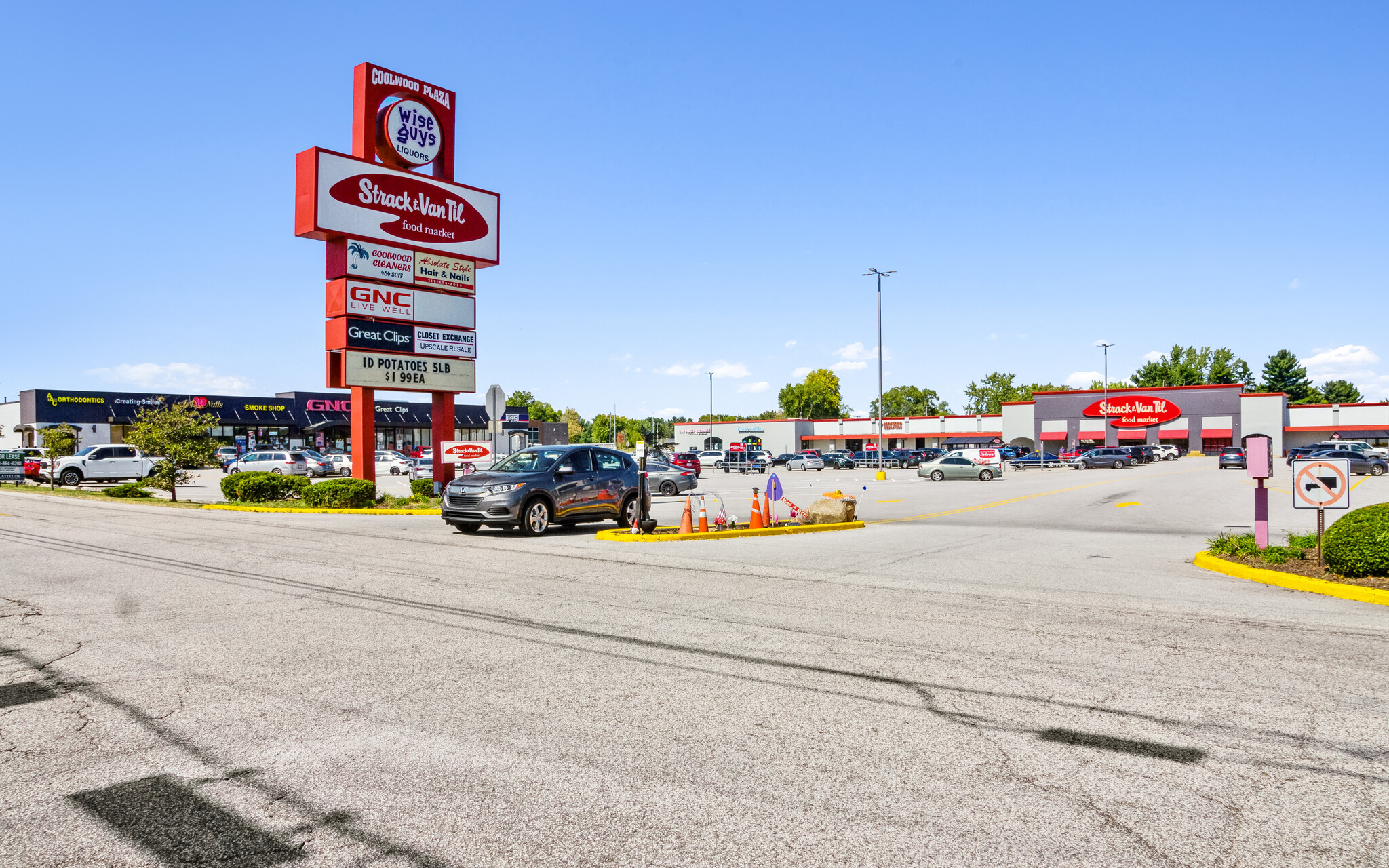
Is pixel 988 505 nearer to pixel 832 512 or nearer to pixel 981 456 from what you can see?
pixel 832 512

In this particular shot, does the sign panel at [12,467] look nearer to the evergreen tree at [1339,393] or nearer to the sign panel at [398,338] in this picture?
the sign panel at [398,338]

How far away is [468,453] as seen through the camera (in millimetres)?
23359

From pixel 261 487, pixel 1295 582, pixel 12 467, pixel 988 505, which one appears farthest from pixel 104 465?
pixel 1295 582

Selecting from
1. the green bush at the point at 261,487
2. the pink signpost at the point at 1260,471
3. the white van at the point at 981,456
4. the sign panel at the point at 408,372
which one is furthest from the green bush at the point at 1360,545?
the white van at the point at 981,456

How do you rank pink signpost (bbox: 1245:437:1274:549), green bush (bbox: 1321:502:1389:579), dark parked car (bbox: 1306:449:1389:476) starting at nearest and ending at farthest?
1. green bush (bbox: 1321:502:1389:579)
2. pink signpost (bbox: 1245:437:1274:549)
3. dark parked car (bbox: 1306:449:1389:476)

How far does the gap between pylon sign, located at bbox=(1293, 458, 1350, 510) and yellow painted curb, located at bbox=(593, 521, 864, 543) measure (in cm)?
818

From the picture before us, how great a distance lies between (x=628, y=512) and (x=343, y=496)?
1027cm

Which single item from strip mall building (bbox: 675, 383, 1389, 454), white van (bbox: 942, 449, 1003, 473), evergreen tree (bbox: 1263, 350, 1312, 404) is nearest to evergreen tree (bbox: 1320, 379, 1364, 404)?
evergreen tree (bbox: 1263, 350, 1312, 404)

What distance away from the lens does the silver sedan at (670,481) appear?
3247cm

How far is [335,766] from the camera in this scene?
417cm

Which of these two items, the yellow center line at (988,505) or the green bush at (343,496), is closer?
the yellow center line at (988,505)

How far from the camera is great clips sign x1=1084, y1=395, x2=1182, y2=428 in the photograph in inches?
3000

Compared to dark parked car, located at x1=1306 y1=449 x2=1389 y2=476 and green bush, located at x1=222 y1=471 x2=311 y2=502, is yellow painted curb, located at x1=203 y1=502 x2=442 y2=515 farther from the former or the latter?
Answer: dark parked car, located at x1=1306 y1=449 x2=1389 y2=476

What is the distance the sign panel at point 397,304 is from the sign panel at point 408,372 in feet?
3.76
